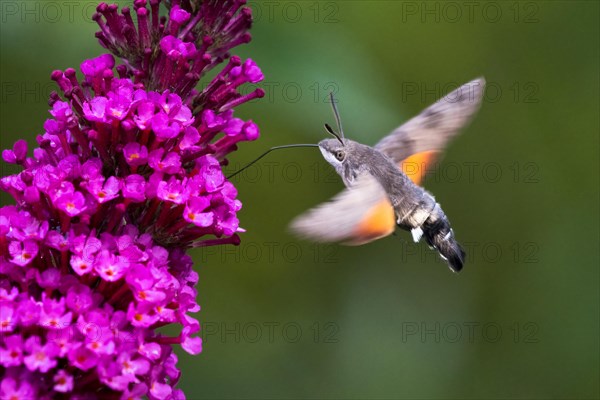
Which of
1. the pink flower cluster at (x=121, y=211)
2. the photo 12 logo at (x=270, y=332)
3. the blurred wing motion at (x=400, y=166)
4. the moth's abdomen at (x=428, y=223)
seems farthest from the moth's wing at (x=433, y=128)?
the pink flower cluster at (x=121, y=211)

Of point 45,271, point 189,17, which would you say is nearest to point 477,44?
point 189,17

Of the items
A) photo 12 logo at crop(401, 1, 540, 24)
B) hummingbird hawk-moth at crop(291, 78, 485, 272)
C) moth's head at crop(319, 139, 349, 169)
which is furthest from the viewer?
photo 12 logo at crop(401, 1, 540, 24)

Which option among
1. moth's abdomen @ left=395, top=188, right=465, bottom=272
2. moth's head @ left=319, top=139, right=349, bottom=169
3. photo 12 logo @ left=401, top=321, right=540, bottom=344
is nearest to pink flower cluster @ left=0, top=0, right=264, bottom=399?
moth's head @ left=319, top=139, right=349, bottom=169

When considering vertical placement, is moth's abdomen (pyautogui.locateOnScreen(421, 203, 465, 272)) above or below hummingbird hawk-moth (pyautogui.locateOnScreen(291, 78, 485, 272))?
below

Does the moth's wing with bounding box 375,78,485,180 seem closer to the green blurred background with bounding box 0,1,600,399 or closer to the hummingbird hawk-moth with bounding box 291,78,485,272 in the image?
the hummingbird hawk-moth with bounding box 291,78,485,272

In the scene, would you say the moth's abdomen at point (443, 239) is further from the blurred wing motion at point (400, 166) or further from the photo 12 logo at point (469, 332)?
the photo 12 logo at point (469, 332)
